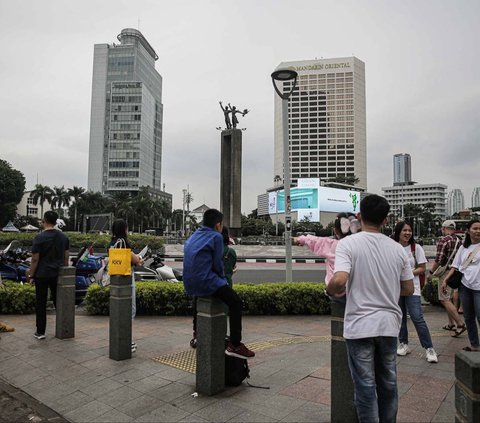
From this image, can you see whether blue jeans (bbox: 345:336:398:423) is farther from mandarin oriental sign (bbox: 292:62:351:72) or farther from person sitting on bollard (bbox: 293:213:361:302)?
mandarin oriental sign (bbox: 292:62:351:72)

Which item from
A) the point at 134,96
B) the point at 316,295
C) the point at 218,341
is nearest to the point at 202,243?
the point at 218,341

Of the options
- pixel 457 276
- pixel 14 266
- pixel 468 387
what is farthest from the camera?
pixel 14 266

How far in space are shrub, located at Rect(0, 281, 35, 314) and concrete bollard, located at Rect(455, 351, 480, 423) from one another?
24.4 feet

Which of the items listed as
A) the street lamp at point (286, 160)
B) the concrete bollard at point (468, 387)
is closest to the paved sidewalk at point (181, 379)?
the concrete bollard at point (468, 387)

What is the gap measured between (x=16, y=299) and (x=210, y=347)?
5.34 meters

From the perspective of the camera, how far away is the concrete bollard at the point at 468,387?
1.80 m

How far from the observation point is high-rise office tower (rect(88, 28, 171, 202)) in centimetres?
11188

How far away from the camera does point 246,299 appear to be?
7.57 m

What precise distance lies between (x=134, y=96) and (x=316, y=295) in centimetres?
11400

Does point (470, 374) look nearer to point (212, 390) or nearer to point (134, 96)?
point (212, 390)

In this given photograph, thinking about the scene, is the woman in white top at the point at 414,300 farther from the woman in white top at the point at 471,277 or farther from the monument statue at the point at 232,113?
the monument statue at the point at 232,113

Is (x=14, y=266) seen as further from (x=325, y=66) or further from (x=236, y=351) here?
(x=325, y=66)

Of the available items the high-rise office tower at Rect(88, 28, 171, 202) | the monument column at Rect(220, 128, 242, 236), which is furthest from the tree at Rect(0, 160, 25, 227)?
the high-rise office tower at Rect(88, 28, 171, 202)

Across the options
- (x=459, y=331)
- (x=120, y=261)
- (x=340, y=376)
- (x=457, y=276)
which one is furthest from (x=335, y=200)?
(x=340, y=376)
